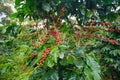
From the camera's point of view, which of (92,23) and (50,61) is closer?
(50,61)

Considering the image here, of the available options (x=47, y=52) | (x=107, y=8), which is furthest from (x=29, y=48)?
(x=107, y=8)

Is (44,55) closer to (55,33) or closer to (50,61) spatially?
(50,61)

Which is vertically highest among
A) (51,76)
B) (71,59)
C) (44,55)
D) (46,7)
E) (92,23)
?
A: (46,7)

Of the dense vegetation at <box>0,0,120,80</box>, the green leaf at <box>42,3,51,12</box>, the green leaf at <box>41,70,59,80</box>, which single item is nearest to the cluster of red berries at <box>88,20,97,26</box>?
the dense vegetation at <box>0,0,120,80</box>

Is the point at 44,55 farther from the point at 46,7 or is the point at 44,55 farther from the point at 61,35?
the point at 46,7

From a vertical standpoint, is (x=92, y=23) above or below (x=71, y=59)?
above

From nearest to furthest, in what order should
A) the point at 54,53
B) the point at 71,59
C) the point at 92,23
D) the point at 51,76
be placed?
the point at 54,53 < the point at 71,59 < the point at 51,76 < the point at 92,23

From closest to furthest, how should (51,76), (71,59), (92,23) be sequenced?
(71,59) < (51,76) < (92,23)

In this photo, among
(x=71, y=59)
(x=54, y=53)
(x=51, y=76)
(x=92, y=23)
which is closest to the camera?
(x=54, y=53)

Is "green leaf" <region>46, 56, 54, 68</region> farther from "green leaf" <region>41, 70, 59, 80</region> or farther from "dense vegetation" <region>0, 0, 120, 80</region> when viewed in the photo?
"green leaf" <region>41, 70, 59, 80</region>

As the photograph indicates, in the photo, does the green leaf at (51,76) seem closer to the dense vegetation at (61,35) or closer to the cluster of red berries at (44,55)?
the dense vegetation at (61,35)

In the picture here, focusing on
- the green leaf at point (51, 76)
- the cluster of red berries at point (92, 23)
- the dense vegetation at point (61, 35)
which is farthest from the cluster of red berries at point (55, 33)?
the cluster of red berries at point (92, 23)

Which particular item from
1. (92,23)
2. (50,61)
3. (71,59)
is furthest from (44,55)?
(92,23)

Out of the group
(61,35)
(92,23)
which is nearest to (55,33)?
(61,35)
